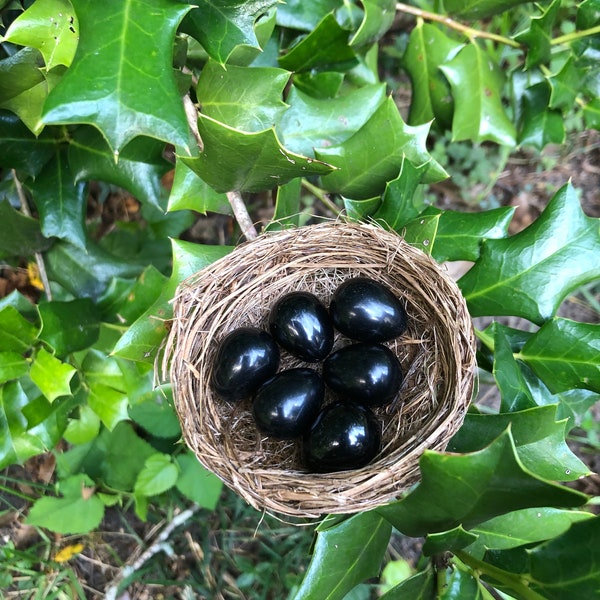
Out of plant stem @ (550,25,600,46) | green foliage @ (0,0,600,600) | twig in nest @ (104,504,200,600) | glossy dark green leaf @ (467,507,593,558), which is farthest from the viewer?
twig in nest @ (104,504,200,600)

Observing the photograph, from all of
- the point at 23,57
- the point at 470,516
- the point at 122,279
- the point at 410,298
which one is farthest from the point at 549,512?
the point at 23,57

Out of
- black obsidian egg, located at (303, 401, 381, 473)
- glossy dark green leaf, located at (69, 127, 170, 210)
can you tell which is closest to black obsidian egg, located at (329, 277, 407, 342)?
black obsidian egg, located at (303, 401, 381, 473)

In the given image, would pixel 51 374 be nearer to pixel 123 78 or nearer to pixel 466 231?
pixel 123 78

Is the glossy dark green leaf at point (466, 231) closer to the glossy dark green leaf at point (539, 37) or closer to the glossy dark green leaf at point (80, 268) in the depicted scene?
the glossy dark green leaf at point (539, 37)

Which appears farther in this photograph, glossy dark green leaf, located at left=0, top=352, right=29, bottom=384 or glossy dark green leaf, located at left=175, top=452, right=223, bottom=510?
glossy dark green leaf, located at left=175, top=452, right=223, bottom=510

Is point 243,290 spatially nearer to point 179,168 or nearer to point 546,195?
point 179,168

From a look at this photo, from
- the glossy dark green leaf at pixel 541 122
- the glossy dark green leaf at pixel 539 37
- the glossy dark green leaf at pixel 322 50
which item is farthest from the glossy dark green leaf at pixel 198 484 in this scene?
the glossy dark green leaf at pixel 539 37

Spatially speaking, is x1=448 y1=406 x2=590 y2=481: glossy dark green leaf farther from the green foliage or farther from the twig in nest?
the twig in nest

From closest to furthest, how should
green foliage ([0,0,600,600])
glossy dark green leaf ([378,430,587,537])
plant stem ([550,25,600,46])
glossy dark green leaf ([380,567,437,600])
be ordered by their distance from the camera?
1. glossy dark green leaf ([378,430,587,537])
2. green foliage ([0,0,600,600])
3. glossy dark green leaf ([380,567,437,600])
4. plant stem ([550,25,600,46])
